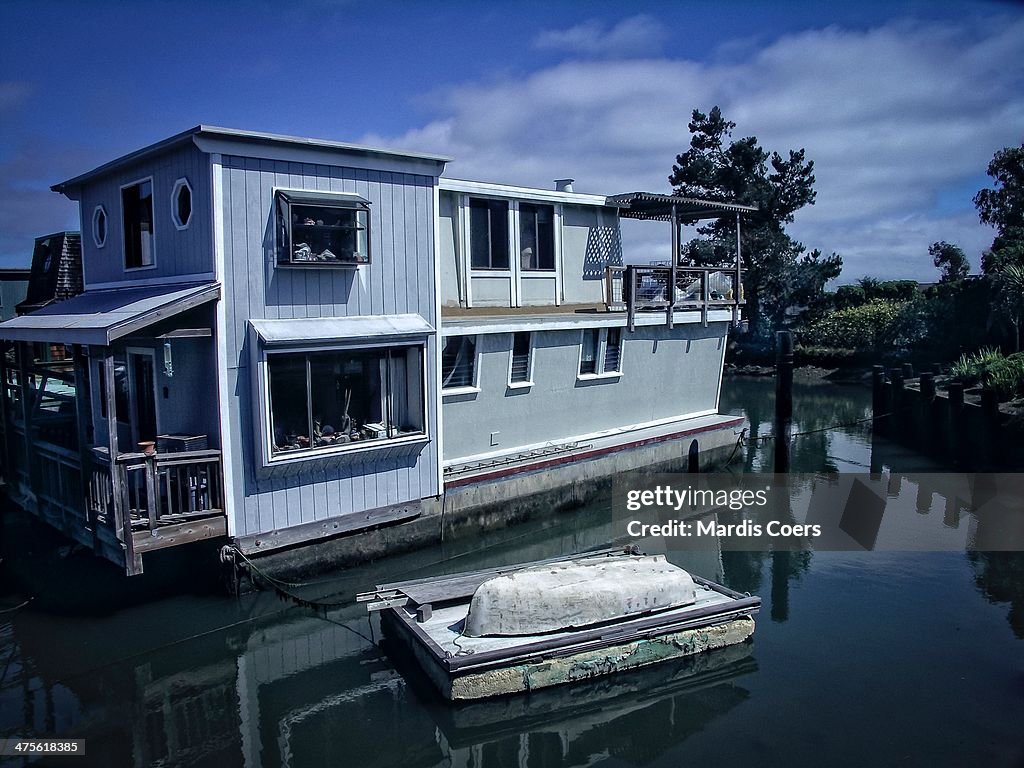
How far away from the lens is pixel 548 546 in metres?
15.5

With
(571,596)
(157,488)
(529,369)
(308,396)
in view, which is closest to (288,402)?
(308,396)

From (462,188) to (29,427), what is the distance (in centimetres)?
906

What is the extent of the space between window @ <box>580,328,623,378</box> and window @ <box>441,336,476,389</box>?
321 cm

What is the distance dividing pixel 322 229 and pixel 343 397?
260 centimetres

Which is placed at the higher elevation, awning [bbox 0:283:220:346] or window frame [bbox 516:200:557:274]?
window frame [bbox 516:200:557:274]

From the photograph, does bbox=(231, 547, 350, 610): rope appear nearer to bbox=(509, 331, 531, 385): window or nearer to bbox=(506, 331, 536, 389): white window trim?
bbox=(506, 331, 536, 389): white window trim

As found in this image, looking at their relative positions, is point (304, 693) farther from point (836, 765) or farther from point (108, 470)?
point (836, 765)

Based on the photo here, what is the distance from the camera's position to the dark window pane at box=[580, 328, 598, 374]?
18375mm

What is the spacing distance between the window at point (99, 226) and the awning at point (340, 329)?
488cm

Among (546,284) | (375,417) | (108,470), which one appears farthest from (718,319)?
(108,470)

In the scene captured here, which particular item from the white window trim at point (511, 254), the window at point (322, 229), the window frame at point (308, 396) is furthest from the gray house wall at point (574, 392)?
the window at point (322, 229)

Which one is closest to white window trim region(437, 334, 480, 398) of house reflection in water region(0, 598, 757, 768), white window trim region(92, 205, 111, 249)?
house reflection in water region(0, 598, 757, 768)

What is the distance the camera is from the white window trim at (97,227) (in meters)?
14.4

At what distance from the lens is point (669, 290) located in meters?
19.9
